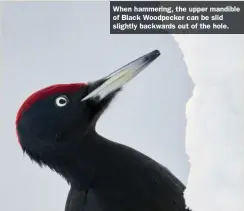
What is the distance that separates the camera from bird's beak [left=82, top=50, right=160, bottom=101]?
827 mm

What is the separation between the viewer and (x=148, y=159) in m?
0.84

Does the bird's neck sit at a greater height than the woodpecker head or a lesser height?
lesser

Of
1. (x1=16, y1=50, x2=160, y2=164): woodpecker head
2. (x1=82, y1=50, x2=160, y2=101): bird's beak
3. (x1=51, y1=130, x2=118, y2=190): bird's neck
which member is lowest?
(x1=51, y1=130, x2=118, y2=190): bird's neck

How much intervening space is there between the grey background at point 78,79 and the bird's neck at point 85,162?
0.02 m

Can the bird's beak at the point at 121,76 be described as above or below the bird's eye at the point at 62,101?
above

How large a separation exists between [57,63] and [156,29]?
193 mm

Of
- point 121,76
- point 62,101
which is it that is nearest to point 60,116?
point 62,101

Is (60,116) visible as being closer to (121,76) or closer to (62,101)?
(62,101)

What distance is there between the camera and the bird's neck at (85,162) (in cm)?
82

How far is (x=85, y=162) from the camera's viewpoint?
0.82m

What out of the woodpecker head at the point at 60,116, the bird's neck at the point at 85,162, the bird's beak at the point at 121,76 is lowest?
the bird's neck at the point at 85,162

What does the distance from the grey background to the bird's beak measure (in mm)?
11

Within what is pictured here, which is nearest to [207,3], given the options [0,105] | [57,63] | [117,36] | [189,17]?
[189,17]

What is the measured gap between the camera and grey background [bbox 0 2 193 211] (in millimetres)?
844
